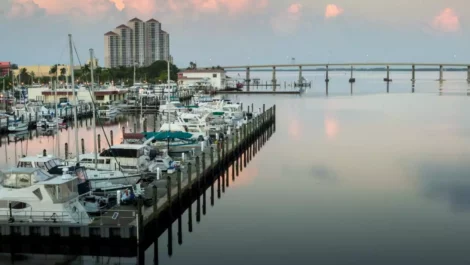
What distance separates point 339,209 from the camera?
81.4 feet

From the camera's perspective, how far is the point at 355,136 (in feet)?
162

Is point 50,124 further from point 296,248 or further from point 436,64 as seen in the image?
point 436,64

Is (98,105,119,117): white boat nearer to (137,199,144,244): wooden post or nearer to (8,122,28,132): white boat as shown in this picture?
(8,122,28,132): white boat

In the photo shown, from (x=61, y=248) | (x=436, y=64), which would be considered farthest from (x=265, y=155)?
(x=436, y=64)

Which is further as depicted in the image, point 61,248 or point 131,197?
point 131,197

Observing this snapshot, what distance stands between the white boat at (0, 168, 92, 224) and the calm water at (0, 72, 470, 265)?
49.7 inches

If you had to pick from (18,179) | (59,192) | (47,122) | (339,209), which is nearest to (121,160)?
(18,179)

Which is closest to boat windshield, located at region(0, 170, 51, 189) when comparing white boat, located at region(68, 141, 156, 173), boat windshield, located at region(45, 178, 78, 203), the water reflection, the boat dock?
boat windshield, located at region(45, 178, 78, 203)

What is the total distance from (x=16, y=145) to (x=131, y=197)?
27356 mm

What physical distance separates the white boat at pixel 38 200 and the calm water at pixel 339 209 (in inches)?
49.7

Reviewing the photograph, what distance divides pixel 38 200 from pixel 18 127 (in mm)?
36735

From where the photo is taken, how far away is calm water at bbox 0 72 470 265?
19.3 metres

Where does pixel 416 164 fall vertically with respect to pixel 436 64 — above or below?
below

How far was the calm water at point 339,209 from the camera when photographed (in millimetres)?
19328
